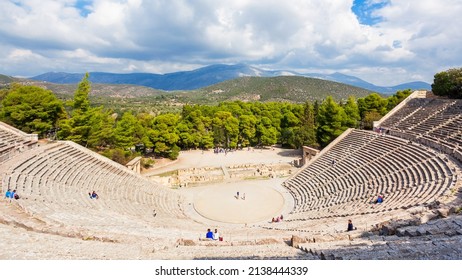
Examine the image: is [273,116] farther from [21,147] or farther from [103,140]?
[21,147]

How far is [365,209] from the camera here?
15.9 metres

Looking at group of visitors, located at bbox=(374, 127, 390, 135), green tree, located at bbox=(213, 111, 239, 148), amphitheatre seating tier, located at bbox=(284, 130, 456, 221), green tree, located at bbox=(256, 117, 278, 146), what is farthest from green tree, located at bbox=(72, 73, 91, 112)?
group of visitors, located at bbox=(374, 127, 390, 135)

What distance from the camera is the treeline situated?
28.2 meters

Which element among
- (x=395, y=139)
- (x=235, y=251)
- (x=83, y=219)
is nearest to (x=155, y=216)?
(x=83, y=219)

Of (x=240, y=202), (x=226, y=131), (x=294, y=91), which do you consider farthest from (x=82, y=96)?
(x=294, y=91)

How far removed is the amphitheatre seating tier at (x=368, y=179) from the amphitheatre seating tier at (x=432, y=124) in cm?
116

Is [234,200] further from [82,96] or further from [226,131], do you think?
[226,131]

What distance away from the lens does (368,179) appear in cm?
2092

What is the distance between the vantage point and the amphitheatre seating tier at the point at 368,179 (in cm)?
1602

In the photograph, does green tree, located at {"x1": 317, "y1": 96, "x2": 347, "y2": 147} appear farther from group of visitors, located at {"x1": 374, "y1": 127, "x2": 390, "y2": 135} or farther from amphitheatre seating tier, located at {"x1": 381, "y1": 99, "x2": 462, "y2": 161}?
group of visitors, located at {"x1": 374, "y1": 127, "x2": 390, "y2": 135}

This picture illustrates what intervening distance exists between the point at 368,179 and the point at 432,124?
11.7m

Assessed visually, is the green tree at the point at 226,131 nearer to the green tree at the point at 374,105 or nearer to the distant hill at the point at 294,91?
the green tree at the point at 374,105

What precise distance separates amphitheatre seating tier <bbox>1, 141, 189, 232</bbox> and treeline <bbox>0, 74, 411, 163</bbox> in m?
6.73

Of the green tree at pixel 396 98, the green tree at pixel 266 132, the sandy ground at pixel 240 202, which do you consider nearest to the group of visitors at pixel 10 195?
the sandy ground at pixel 240 202
